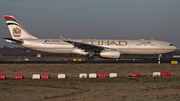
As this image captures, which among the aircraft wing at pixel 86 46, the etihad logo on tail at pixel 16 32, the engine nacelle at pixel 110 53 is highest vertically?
the etihad logo on tail at pixel 16 32

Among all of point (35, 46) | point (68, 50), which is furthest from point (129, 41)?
point (35, 46)

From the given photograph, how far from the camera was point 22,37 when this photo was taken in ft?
181

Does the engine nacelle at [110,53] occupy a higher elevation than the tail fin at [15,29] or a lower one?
lower

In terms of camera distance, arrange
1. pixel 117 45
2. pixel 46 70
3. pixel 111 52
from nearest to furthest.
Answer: pixel 46 70 < pixel 111 52 < pixel 117 45

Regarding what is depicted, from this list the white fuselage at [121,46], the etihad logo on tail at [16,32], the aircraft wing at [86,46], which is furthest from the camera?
the etihad logo on tail at [16,32]

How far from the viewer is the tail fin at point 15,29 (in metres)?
55.0

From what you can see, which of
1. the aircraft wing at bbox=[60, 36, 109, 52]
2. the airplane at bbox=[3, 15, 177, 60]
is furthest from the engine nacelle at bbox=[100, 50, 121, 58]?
the airplane at bbox=[3, 15, 177, 60]

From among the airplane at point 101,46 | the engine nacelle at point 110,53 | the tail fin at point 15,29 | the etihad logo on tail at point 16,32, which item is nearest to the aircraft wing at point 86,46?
the airplane at point 101,46

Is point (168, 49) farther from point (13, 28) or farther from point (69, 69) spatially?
point (13, 28)

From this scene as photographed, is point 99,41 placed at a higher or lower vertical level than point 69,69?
higher

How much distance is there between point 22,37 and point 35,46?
3.55m

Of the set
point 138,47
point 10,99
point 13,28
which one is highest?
point 13,28

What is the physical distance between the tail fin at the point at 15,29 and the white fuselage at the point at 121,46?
3.16 metres

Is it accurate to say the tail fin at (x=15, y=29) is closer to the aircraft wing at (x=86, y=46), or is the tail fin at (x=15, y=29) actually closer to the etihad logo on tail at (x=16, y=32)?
the etihad logo on tail at (x=16, y=32)
